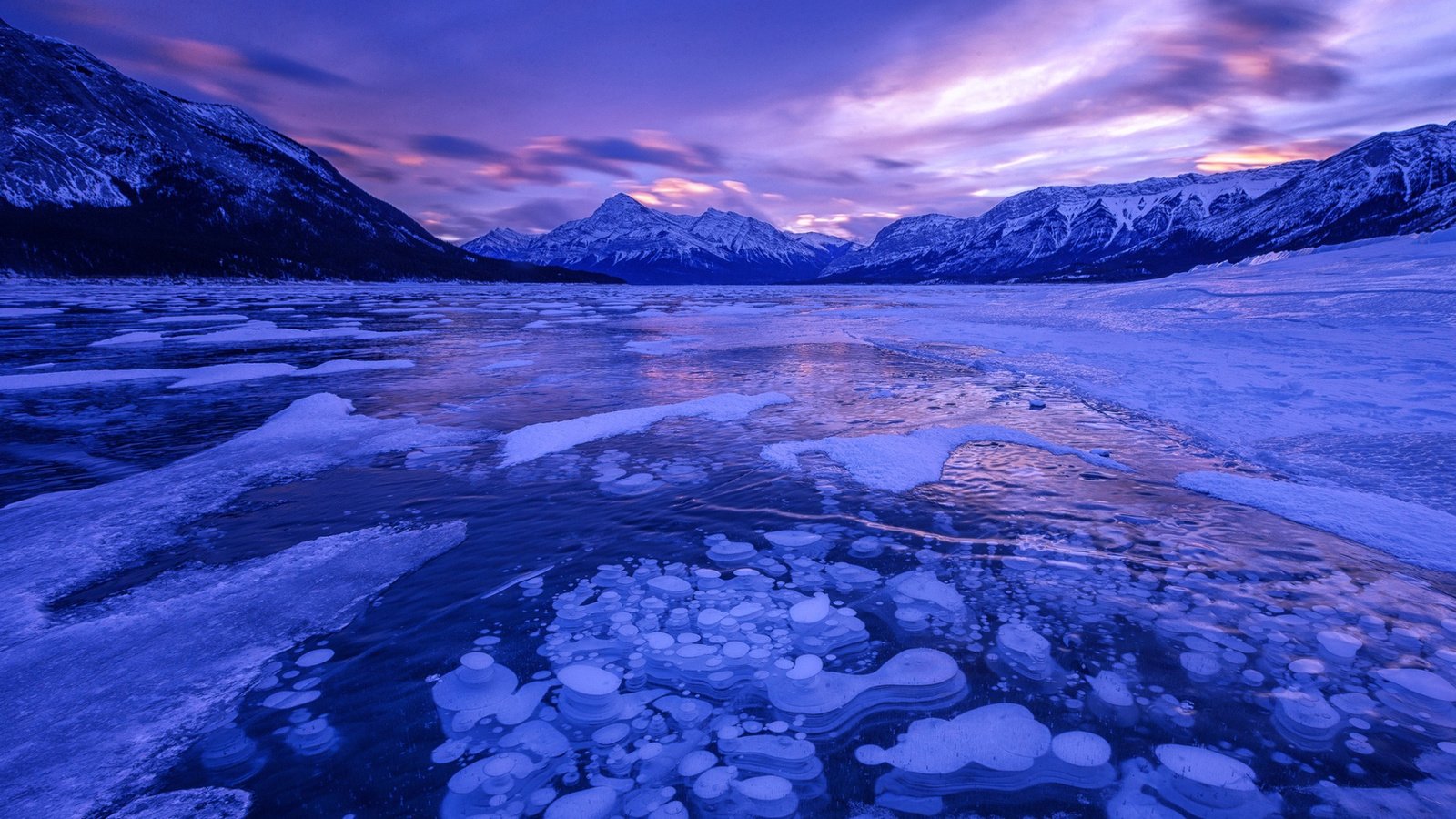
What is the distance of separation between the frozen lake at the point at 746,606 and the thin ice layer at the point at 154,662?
0.02 meters

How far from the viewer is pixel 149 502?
5.77 m

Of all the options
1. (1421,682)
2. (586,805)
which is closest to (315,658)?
(586,805)

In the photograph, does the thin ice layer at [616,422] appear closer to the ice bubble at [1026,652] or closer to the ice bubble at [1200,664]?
the ice bubble at [1026,652]

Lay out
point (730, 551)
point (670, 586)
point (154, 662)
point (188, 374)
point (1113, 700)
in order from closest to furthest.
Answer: point (1113, 700) → point (154, 662) → point (670, 586) → point (730, 551) → point (188, 374)

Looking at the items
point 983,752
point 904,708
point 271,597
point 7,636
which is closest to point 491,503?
point 271,597

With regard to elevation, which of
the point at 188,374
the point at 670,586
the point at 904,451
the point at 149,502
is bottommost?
the point at 670,586

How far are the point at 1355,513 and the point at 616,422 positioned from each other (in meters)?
7.73

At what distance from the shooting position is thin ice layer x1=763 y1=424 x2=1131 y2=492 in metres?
6.39

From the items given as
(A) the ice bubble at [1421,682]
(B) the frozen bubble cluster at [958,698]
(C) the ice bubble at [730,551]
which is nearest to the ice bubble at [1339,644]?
(B) the frozen bubble cluster at [958,698]

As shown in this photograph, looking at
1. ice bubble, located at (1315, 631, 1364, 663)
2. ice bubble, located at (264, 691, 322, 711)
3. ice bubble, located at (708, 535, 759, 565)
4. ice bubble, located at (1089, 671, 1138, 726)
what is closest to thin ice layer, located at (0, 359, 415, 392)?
ice bubble, located at (264, 691, 322, 711)

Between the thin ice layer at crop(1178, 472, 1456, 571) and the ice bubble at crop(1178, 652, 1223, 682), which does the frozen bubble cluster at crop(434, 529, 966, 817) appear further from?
the thin ice layer at crop(1178, 472, 1456, 571)

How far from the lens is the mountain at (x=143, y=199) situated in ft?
345

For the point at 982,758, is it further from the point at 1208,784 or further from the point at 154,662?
the point at 154,662

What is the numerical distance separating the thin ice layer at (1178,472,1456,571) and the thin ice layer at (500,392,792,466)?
5681 millimetres
